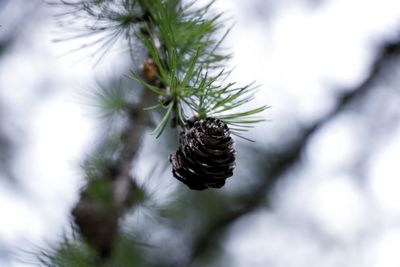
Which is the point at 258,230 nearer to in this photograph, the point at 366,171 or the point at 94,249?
the point at 366,171

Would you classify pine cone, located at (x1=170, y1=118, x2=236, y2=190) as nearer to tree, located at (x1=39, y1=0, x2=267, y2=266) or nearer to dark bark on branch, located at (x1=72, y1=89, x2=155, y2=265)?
tree, located at (x1=39, y1=0, x2=267, y2=266)

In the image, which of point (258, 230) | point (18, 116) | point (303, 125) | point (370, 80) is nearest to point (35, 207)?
point (18, 116)

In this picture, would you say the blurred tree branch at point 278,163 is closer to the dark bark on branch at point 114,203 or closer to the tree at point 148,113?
the tree at point 148,113

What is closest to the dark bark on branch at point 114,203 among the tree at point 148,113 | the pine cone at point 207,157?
the tree at point 148,113

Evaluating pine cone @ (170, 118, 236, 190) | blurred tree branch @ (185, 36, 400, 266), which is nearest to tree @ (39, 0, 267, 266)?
pine cone @ (170, 118, 236, 190)

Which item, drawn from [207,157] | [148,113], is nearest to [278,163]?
[148,113]
